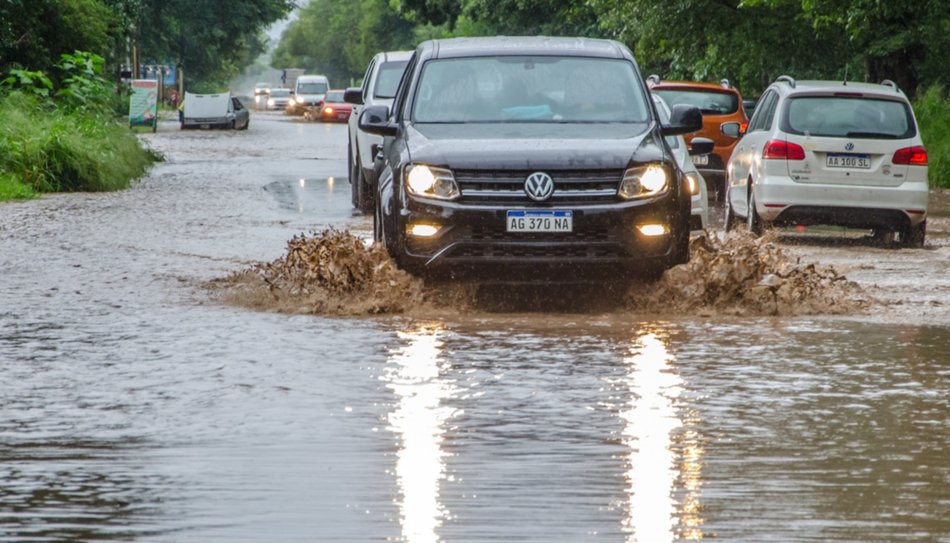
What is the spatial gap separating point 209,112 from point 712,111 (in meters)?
41.6

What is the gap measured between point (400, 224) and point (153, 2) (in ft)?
227

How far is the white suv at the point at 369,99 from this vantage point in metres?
20.8

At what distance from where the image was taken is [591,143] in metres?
11.5

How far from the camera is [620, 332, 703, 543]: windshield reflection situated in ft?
19.0

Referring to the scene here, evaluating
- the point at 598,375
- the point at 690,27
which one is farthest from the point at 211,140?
the point at 598,375

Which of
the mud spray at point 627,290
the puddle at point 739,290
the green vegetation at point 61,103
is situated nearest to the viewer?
the mud spray at point 627,290

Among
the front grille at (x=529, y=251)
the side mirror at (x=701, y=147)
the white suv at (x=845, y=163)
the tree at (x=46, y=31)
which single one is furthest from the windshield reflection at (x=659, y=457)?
the tree at (x=46, y=31)

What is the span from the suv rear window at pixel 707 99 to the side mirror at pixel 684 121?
12.7m

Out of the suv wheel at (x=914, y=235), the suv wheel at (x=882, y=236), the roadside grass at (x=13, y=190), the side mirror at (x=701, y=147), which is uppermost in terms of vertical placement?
the side mirror at (x=701, y=147)

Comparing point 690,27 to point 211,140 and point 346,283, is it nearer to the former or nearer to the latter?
point 211,140

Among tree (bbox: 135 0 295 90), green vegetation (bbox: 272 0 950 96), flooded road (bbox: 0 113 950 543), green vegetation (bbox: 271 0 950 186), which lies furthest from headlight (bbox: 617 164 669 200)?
tree (bbox: 135 0 295 90)

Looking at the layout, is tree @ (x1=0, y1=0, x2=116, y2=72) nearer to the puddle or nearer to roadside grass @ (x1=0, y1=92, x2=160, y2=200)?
roadside grass @ (x1=0, y1=92, x2=160, y2=200)

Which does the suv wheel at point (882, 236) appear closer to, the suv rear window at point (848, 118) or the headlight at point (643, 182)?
the suv rear window at point (848, 118)

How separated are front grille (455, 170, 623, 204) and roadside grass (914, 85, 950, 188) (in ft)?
60.3
